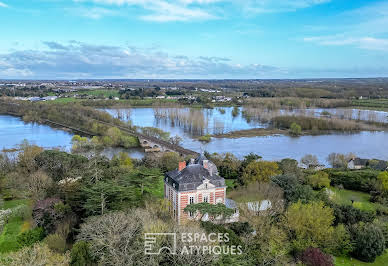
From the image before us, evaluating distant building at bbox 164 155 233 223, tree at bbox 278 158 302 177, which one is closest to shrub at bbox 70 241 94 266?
distant building at bbox 164 155 233 223

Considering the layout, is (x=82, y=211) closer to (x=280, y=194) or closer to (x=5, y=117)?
(x=280, y=194)

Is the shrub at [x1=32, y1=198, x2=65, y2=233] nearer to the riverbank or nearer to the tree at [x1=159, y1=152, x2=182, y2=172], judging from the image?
the tree at [x1=159, y1=152, x2=182, y2=172]

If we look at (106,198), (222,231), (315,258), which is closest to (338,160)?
(315,258)

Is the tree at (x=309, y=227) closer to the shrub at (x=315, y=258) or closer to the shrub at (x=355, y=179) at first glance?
the shrub at (x=315, y=258)

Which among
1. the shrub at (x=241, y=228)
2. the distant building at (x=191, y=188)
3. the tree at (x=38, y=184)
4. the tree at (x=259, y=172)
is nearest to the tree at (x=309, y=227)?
the shrub at (x=241, y=228)

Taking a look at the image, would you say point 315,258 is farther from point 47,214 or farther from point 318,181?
point 47,214
